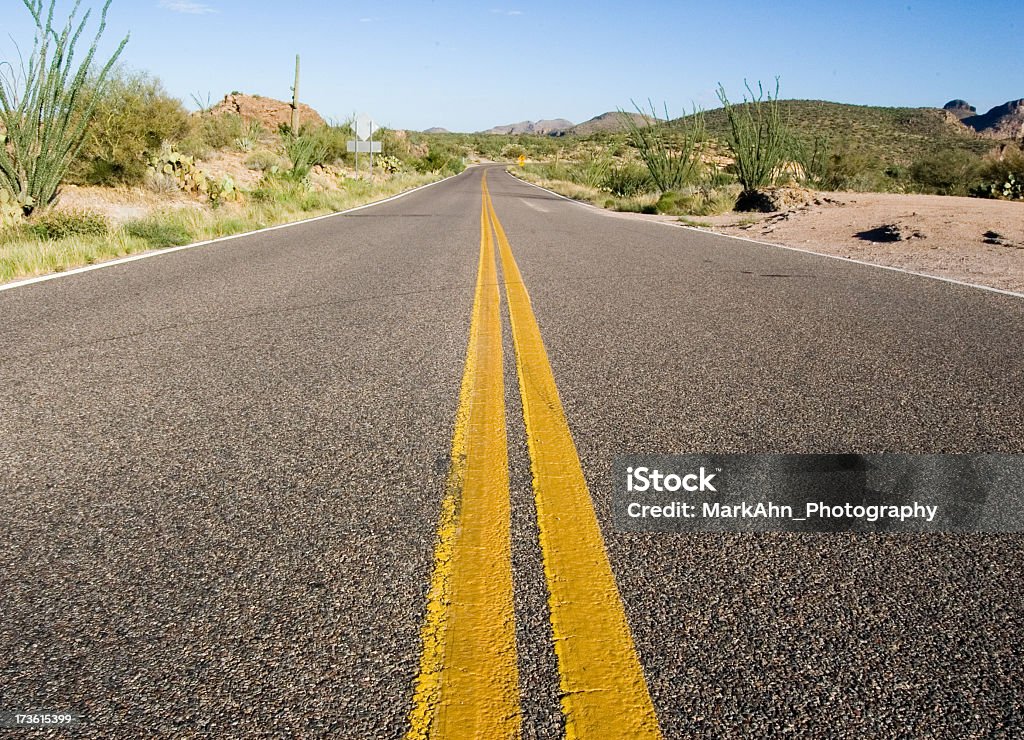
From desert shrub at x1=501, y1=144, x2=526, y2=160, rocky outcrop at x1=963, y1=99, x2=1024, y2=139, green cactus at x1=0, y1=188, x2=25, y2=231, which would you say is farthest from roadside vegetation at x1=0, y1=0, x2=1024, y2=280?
rocky outcrop at x1=963, y1=99, x2=1024, y2=139

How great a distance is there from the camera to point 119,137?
21109 millimetres

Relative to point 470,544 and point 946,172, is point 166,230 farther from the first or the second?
point 946,172

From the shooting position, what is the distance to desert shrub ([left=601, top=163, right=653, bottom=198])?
3331 cm

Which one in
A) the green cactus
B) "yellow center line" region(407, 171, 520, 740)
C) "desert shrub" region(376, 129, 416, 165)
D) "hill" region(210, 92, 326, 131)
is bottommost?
"yellow center line" region(407, 171, 520, 740)

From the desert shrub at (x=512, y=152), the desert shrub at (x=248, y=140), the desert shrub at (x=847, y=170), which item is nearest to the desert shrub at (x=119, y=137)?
the desert shrub at (x=248, y=140)

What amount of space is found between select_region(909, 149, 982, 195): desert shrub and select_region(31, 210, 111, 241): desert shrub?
28.2 m

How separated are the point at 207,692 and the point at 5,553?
1155mm

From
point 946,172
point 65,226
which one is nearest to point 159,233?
point 65,226

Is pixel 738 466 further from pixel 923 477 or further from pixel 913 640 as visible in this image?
pixel 913 640

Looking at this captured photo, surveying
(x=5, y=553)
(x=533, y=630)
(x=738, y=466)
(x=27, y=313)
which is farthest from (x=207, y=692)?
(x=27, y=313)

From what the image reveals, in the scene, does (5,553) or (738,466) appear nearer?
(5,553)

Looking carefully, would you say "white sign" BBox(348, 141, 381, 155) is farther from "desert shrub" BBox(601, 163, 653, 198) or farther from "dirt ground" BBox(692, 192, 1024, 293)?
"dirt ground" BBox(692, 192, 1024, 293)

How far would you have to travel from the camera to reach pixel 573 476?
322 centimetres

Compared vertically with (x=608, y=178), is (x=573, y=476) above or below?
below
